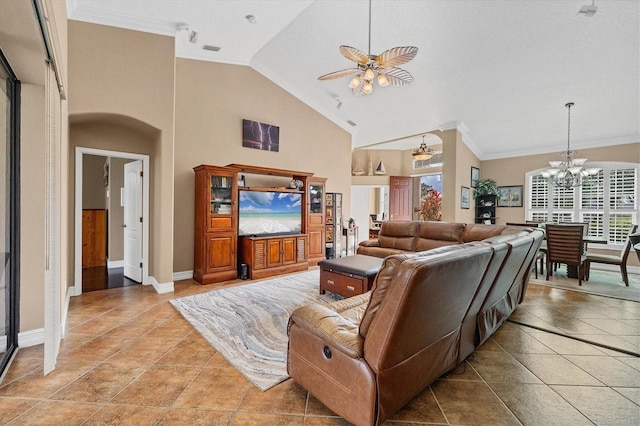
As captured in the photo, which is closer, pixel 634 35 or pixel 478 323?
pixel 478 323

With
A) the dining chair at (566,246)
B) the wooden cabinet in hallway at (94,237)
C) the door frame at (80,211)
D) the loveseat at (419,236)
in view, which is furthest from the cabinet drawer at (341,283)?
the wooden cabinet in hallway at (94,237)

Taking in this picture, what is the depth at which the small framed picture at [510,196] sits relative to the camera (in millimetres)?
7426

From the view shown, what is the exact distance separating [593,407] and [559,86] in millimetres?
5051

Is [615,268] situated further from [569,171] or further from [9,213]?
[9,213]

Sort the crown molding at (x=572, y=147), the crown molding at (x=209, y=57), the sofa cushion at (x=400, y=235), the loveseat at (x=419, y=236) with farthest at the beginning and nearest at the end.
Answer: the crown molding at (x=572, y=147), the sofa cushion at (x=400, y=235), the crown molding at (x=209, y=57), the loveseat at (x=419, y=236)

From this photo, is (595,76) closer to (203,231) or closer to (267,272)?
(267,272)

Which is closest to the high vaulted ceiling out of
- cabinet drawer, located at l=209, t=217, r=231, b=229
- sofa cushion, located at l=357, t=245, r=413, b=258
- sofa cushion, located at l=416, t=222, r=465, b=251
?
sofa cushion, located at l=416, t=222, r=465, b=251

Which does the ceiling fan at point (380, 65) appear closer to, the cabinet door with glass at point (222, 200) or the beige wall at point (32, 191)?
the cabinet door with glass at point (222, 200)

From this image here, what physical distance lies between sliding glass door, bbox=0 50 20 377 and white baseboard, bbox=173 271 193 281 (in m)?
2.39

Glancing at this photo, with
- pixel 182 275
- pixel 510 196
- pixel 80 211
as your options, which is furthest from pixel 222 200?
pixel 510 196

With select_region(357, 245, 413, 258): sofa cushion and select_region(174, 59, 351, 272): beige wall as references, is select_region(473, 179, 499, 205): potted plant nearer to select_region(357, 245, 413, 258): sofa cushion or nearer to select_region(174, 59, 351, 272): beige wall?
select_region(357, 245, 413, 258): sofa cushion

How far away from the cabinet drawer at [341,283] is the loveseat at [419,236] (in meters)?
1.22

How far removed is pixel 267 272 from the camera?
512 cm

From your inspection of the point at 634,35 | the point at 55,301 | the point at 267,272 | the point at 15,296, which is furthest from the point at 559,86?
the point at 15,296
